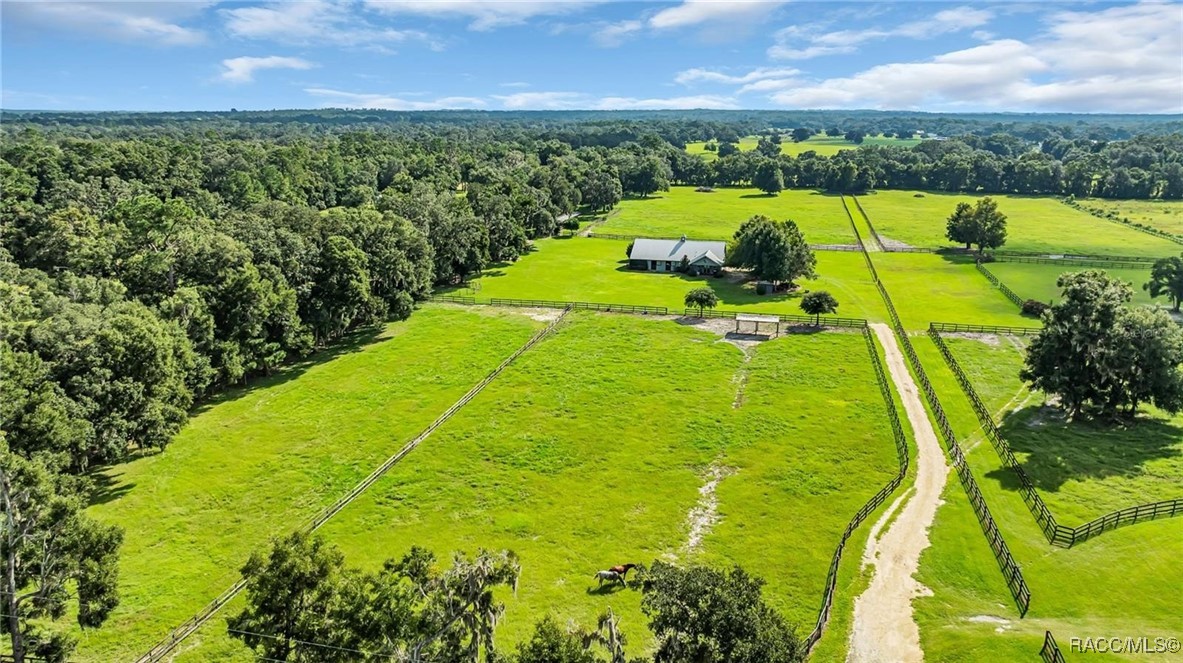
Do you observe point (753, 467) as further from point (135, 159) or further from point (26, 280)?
point (135, 159)

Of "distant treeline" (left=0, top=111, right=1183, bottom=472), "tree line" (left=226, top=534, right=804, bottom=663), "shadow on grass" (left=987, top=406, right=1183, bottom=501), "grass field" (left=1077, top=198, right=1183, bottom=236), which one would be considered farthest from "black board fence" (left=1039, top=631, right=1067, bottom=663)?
"grass field" (left=1077, top=198, right=1183, bottom=236)

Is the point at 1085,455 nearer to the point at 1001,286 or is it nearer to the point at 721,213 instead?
the point at 1001,286

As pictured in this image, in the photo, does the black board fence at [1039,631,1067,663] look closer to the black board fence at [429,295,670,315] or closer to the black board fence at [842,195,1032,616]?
the black board fence at [842,195,1032,616]

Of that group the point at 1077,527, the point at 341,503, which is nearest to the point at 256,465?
the point at 341,503

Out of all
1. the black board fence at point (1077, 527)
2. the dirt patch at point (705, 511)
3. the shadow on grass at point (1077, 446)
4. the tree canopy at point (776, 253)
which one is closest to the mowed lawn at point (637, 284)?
the tree canopy at point (776, 253)

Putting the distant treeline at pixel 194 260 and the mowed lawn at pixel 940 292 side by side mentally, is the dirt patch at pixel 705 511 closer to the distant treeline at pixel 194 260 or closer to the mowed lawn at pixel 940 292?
the distant treeline at pixel 194 260
